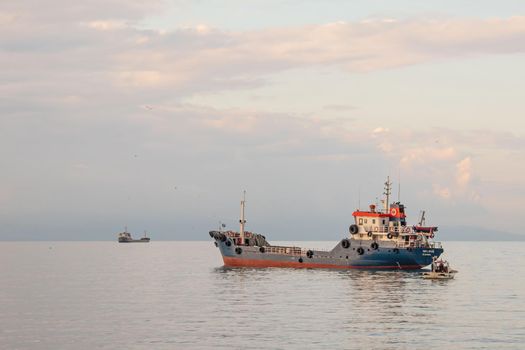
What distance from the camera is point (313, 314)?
61.4m

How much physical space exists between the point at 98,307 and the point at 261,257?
4433 centimetres

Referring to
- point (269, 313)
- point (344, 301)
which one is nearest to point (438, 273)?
point (344, 301)

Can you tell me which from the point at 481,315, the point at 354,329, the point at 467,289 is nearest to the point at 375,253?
the point at 467,289

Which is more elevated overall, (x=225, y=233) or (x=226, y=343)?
(x=225, y=233)

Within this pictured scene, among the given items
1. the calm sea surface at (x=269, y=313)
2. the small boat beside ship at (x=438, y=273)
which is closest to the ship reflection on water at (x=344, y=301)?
the calm sea surface at (x=269, y=313)

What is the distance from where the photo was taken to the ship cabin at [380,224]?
102 metres

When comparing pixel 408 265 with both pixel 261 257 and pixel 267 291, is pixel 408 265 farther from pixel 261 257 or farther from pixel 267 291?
pixel 267 291

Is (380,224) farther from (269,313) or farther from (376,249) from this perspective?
(269,313)

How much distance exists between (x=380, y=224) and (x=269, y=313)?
143ft

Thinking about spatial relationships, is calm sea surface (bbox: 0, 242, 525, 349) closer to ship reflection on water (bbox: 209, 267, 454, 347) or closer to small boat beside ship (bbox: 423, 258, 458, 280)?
ship reflection on water (bbox: 209, 267, 454, 347)

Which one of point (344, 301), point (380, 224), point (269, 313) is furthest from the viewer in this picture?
point (380, 224)

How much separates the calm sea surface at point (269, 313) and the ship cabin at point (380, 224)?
581cm

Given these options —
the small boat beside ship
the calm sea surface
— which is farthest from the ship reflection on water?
the small boat beside ship

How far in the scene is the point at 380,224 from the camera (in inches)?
4043
